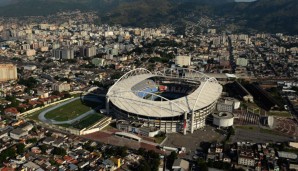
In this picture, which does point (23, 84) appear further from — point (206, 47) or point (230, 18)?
point (230, 18)

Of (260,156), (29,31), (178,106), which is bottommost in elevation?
(260,156)

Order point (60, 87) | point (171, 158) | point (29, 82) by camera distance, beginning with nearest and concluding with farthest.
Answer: point (171, 158)
point (60, 87)
point (29, 82)

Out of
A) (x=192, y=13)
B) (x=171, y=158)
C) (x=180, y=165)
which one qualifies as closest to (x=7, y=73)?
(x=171, y=158)

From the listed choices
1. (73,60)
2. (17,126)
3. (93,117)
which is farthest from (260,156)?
(73,60)

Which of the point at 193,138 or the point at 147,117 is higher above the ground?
the point at 147,117

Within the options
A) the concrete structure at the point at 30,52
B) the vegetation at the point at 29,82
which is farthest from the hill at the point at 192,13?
the vegetation at the point at 29,82

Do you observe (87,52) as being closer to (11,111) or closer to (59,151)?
(11,111)

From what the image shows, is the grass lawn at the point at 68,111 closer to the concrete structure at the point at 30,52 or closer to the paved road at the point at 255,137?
the paved road at the point at 255,137
